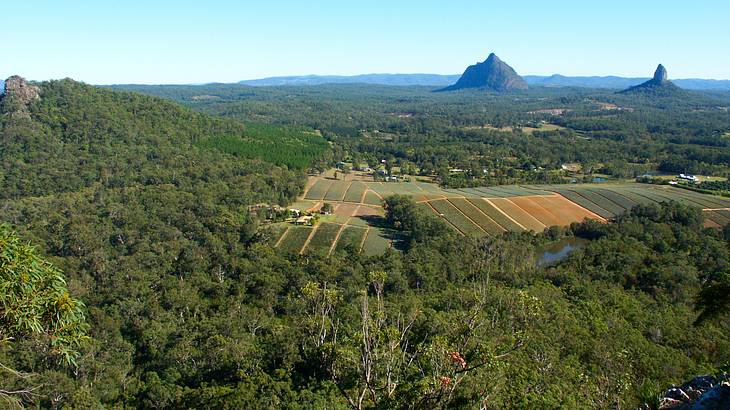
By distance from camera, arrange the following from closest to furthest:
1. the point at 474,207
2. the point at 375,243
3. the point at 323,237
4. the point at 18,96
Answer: the point at 375,243, the point at 323,237, the point at 474,207, the point at 18,96

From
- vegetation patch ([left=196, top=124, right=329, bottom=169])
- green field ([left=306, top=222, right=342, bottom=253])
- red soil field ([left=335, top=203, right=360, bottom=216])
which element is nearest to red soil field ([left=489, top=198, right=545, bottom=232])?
red soil field ([left=335, top=203, right=360, bottom=216])

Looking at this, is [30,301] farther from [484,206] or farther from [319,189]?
[319,189]

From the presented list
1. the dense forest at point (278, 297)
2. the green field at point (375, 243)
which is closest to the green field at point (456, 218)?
the dense forest at point (278, 297)

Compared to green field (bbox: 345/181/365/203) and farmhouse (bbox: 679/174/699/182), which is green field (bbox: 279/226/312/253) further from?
farmhouse (bbox: 679/174/699/182)

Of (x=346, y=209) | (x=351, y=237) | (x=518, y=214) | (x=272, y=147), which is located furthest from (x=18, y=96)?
(x=518, y=214)

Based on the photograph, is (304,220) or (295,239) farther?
(304,220)

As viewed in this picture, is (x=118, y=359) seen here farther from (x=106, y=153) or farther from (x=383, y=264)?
(x=106, y=153)

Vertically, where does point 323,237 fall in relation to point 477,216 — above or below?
below
